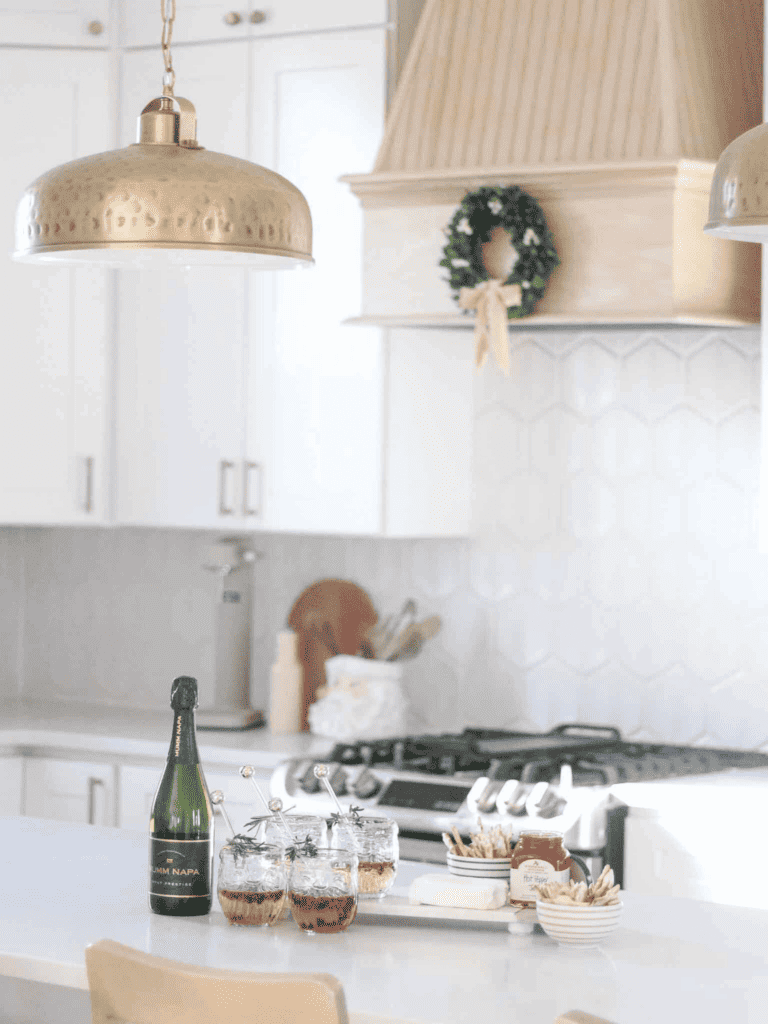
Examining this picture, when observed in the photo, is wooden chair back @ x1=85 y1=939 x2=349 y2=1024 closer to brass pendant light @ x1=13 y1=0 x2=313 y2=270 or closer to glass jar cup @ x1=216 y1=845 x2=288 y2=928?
glass jar cup @ x1=216 y1=845 x2=288 y2=928

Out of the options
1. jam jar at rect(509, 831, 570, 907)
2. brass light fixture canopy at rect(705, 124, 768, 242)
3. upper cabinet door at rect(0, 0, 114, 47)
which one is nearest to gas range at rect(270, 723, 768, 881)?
jam jar at rect(509, 831, 570, 907)

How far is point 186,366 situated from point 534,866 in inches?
95.6

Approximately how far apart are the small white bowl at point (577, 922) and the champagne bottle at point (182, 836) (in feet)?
1.41

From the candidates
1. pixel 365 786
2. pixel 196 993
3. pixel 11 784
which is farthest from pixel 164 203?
pixel 11 784

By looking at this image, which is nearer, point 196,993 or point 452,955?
point 196,993

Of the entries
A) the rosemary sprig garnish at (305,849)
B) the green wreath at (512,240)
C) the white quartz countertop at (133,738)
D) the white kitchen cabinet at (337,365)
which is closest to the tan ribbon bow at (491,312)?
the green wreath at (512,240)

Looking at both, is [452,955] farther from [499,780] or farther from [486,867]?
[499,780]

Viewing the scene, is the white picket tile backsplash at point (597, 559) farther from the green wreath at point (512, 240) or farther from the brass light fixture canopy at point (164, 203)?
the brass light fixture canopy at point (164, 203)

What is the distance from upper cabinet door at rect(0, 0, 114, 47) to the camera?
4281 millimetres

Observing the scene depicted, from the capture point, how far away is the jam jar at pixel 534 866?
2029 millimetres

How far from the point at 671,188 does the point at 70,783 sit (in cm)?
205

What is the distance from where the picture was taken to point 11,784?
4.14 meters

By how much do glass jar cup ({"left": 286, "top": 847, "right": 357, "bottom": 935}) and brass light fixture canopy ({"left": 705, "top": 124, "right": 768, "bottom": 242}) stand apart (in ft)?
2.92

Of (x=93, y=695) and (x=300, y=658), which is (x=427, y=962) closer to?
(x=300, y=658)
